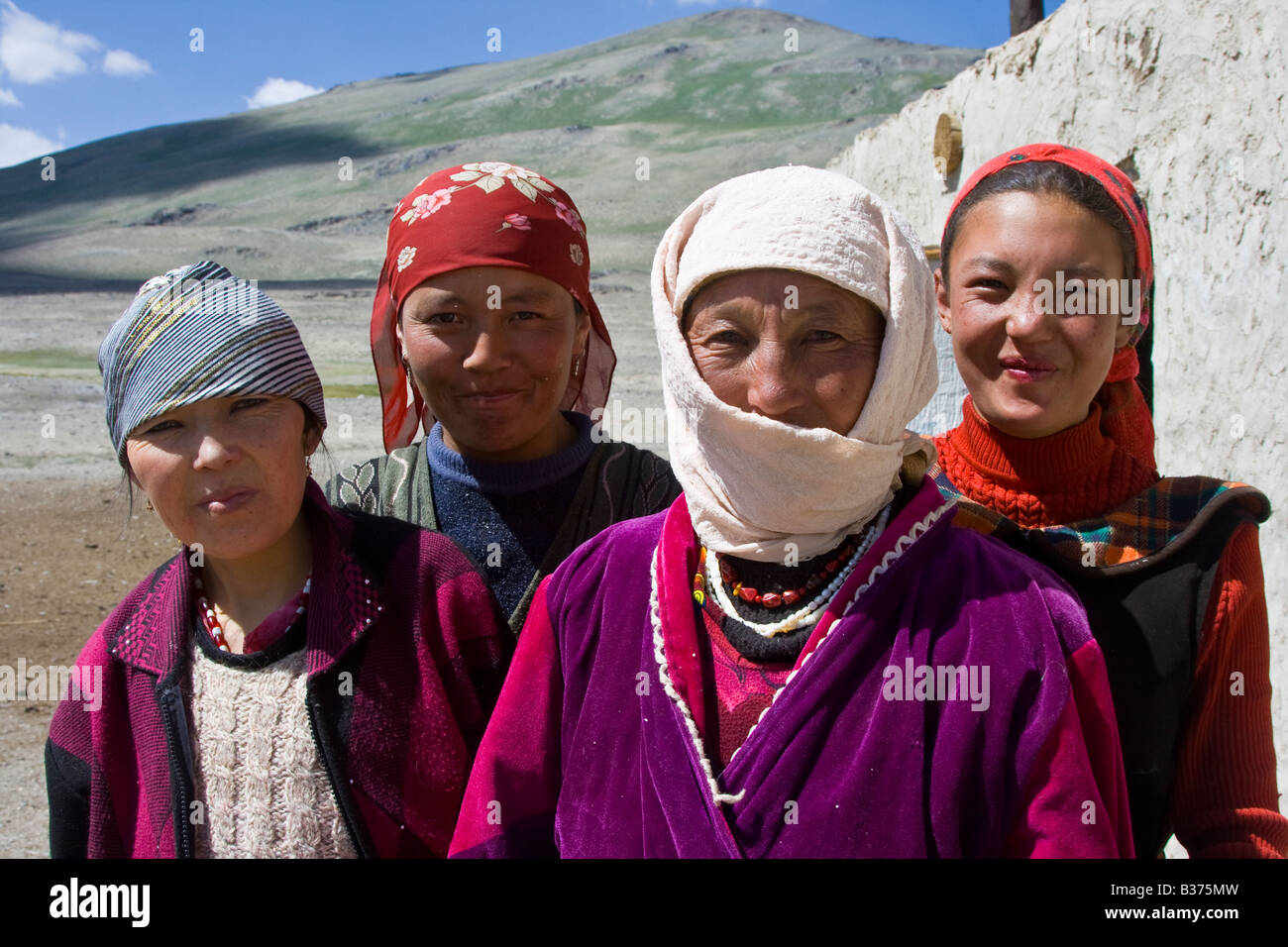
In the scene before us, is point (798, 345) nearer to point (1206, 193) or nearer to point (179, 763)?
point (179, 763)

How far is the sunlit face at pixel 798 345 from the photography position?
4.86ft

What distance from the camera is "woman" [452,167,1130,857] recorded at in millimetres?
1375

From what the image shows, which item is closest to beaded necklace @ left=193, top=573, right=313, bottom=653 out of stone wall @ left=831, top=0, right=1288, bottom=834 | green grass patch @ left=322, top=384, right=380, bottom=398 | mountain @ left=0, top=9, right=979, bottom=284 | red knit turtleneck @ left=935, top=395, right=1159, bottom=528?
red knit turtleneck @ left=935, top=395, right=1159, bottom=528

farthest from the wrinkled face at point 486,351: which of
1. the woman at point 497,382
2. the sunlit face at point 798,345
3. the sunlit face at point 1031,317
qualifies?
the sunlit face at point 1031,317

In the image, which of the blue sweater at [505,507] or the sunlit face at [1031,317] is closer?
the sunlit face at [1031,317]

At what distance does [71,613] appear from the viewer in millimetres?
5375

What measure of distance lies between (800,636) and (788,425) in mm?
313

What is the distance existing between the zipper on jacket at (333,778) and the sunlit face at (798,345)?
93 centimetres

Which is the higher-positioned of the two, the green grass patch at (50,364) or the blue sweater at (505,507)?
the green grass patch at (50,364)

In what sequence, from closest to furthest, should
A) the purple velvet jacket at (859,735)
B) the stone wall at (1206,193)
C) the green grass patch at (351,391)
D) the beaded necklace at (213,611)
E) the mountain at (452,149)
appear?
1. the purple velvet jacket at (859,735)
2. the beaded necklace at (213,611)
3. the stone wall at (1206,193)
4. the green grass patch at (351,391)
5. the mountain at (452,149)

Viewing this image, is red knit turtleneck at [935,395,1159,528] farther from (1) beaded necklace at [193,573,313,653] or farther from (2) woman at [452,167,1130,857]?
(1) beaded necklace at [193,573,313,653]

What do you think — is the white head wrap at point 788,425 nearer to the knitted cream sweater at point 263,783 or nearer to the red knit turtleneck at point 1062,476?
the red knit turtleneck at point 1062,476
